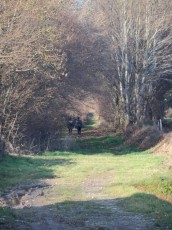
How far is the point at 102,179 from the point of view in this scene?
918 inches

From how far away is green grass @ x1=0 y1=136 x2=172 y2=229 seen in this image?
16797 millimetres

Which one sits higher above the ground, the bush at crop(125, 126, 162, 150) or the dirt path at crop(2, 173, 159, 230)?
the bush at crop(125, 126, 162, 150)

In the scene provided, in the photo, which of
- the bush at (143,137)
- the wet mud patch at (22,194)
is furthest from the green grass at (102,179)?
the bush at (143,137)

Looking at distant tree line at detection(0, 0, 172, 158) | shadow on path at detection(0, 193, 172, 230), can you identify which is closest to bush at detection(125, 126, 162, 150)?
distant tree line at detection(0, 0, 172, 158)

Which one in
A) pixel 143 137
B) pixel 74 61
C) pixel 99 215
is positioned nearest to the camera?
pixel 99 215

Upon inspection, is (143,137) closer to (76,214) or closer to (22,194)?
(22,194)

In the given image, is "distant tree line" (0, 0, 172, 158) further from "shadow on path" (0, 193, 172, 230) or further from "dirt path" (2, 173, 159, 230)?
"shadow on path" (0, 193, 172, 230)

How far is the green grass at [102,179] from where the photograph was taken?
55.1ft

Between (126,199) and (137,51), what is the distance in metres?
30.4

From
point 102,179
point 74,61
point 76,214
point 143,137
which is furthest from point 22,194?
point 74,61

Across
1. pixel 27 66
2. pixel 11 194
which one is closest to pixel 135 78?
pixel 27 66

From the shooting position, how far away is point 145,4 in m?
47.2

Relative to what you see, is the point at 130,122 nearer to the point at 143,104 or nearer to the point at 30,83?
the point at 143,104

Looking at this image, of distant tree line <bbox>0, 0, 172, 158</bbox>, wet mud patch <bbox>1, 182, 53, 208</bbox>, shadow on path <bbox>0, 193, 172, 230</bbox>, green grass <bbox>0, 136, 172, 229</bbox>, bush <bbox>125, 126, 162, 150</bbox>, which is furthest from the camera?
bush <bbox>125, 126, 162, 150</bbox>
